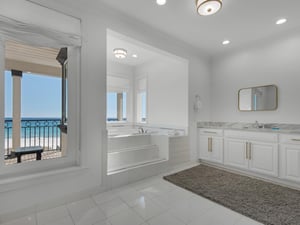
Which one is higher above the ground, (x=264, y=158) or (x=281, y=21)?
(x=281, y=21)

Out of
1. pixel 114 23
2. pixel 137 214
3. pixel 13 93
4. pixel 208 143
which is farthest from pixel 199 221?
pixel 114 23

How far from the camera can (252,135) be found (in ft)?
10.0

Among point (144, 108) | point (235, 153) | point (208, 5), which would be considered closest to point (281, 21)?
point (208, 5)

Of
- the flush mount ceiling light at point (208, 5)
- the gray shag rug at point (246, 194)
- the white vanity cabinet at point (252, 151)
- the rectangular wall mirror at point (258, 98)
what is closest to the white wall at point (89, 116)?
the flush mount ceiling light at point (208, 5)

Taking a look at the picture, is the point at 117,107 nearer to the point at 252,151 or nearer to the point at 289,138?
the point at 252,151

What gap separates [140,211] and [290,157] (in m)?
2.53

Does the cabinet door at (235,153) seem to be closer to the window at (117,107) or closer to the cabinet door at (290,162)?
the cabinet door at (290,162)

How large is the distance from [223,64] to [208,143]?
2013 millimetres

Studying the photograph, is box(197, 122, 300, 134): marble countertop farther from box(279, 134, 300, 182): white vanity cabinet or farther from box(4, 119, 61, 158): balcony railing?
box(4, 119, 61, 158): balcony railing

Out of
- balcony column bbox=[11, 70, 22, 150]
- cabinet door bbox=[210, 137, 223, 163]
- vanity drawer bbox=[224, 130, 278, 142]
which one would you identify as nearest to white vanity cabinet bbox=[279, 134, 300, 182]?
vanity drawer bbox=[224, 130, 278, 142]

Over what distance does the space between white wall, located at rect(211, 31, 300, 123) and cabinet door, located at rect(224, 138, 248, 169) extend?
742 millimetres

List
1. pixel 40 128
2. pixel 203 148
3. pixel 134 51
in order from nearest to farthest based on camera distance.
→ pixel 40 128, pixel 203 148, pixel 134 51

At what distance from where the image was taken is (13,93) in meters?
1.96

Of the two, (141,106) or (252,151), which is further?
(141,106)
